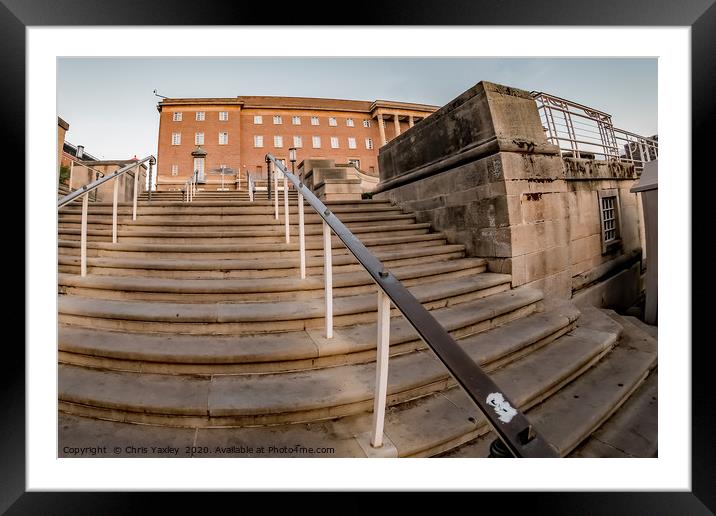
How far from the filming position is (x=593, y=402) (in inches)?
81.7

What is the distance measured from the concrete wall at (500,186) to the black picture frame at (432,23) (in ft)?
7.25

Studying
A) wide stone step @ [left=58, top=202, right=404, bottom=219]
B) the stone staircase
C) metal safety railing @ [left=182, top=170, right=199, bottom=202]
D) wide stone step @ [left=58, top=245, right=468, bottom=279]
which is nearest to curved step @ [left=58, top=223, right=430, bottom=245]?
the stone staircase

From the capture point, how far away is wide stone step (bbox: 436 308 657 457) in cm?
173

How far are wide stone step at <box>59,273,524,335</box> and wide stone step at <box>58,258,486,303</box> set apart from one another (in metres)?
0.11

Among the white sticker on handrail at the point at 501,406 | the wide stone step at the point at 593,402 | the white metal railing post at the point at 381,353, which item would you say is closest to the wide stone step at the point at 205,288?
the white metal railing post at the point at 381,353

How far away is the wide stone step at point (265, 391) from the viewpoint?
158 centimetres

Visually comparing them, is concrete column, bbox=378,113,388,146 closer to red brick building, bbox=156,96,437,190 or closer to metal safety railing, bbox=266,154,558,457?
red brick building, bbox=156,96,437,190

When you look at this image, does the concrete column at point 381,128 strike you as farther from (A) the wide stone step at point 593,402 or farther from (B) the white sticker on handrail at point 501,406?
(B) the white sticker on handrail at point 501,406

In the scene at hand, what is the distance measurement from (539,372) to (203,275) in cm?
306

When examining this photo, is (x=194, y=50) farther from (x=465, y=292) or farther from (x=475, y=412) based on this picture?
(x=465, y=292)

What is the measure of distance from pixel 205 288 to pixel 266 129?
33543 mm

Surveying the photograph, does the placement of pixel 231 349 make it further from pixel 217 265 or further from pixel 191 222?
pixel 191 222

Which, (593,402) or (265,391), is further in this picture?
(593,402)

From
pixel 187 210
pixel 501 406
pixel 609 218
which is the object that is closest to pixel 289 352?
pixel 501 406
